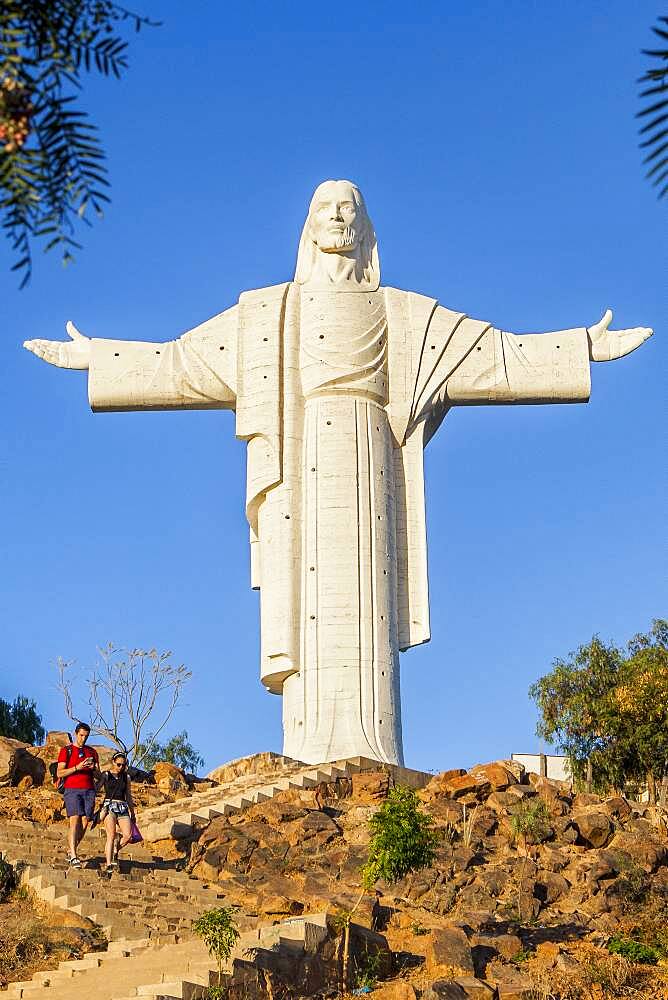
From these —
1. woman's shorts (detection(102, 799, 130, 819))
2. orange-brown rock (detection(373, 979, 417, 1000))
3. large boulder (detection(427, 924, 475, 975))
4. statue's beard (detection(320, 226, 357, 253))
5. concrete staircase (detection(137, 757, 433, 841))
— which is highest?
statue's beard (detection(320, 226, 357, 253))

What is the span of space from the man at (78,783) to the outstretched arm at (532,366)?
1172 cm

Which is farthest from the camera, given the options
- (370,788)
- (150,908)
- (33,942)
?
(370,788)

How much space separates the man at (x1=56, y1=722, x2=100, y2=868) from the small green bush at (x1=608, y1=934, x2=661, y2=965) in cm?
540

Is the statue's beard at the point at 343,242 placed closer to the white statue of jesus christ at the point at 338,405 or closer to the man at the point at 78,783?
the white statue of jesus christ at the point at 338,405

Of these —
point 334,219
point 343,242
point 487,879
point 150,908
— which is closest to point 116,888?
point 150,908

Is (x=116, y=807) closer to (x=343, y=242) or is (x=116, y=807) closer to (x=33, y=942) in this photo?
(x=33, y=942)

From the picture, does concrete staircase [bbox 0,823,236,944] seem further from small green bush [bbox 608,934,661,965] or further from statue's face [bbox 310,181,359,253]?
statue's face [bbox 310,181,359,253]

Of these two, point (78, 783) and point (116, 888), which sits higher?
point (78, 783)

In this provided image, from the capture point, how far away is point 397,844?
1548cm

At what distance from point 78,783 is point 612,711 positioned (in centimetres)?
1411

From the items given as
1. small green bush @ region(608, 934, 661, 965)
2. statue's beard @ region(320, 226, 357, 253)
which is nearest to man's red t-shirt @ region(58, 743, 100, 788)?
small green bush @ region(608, 934, 661, 965)

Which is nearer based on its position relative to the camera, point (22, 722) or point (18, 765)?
point (18, 765)

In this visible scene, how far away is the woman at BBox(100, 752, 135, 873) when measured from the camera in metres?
16.5

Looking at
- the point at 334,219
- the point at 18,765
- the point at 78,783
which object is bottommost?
the point at 78,783
